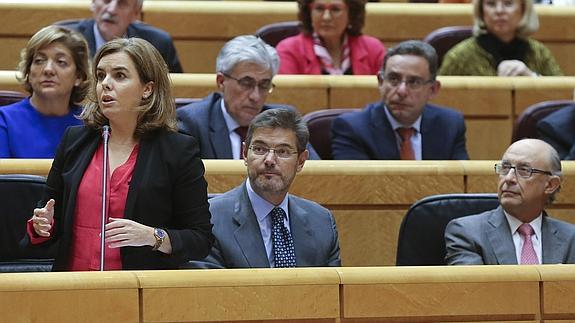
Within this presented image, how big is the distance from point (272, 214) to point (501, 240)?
504 millimetres

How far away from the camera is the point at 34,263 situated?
2.48 metres

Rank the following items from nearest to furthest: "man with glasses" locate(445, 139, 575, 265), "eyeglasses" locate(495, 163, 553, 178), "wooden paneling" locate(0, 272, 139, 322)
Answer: "wooden paneling" locate(0, 272, 139, 322), "man with glasses" locate(445, 139, 575, 265), "eyeglasses" locate(495, 163, 553, 178)

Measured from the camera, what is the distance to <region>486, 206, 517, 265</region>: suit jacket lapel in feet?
8.85

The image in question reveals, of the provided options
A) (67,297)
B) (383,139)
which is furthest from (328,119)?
(67,297)

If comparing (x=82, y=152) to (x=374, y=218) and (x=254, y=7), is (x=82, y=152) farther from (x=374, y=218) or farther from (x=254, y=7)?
(x=254, y=7)

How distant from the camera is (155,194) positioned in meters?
2.19

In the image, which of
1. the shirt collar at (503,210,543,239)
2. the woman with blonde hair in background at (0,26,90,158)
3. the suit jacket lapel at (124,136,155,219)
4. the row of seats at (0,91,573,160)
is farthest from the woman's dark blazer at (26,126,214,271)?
the row of seats at (0,91,573,160)

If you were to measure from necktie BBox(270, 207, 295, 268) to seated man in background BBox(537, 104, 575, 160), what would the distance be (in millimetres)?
1066

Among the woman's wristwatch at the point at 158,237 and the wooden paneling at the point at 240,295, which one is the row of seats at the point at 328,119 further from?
the wooden paneling at the point at 240,295

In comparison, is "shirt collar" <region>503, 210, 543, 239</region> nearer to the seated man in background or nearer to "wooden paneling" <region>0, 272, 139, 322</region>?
the seated man in background

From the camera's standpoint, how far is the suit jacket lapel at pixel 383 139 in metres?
3.28

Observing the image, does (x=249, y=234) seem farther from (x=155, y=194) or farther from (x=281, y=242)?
(x=155, y=194)

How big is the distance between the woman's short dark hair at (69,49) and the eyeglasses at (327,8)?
1014mm

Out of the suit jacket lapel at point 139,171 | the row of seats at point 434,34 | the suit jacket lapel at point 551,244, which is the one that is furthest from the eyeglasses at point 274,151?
the row of seats at point 434,34
